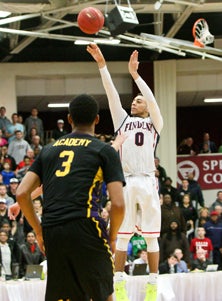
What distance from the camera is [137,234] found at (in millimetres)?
16203

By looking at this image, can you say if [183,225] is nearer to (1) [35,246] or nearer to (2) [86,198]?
(1) [35,246]

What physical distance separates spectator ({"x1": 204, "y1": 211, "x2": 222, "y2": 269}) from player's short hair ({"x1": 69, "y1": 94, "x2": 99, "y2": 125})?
47.5 feet

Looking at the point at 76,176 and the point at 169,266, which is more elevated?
the point at 76,176

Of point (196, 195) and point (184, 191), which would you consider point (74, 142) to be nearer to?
point (184, 191)

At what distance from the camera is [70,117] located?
6.18 m

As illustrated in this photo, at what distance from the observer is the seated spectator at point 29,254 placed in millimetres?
16656

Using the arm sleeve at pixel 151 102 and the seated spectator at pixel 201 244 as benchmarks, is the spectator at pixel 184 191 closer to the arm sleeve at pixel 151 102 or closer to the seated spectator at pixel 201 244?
the seated spectator at pixel 201 244

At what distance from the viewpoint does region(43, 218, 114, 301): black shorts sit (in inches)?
229

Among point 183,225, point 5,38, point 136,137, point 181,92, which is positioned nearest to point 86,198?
point 136,137

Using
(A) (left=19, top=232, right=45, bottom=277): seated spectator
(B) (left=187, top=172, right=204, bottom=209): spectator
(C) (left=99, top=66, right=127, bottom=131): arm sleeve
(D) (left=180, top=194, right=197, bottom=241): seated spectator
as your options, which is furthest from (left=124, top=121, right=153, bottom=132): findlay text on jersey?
(B) (left=187, top=172, right=204, bottom=209): spectator

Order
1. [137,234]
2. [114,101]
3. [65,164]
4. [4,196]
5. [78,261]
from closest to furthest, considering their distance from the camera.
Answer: [78,261], [65,164], [114,101], [137,234], [4,196]

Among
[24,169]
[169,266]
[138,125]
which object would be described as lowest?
[169,266]

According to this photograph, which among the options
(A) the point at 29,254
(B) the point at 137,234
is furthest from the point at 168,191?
(A) the point at 29,254

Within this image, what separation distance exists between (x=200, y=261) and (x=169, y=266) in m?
1.65
